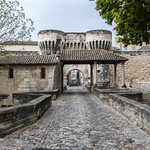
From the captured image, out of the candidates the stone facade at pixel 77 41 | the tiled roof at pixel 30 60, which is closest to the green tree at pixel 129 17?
the tiled roof at pixel 30 60

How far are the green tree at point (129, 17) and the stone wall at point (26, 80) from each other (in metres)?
8.86

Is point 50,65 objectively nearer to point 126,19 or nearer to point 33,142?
point 126,19

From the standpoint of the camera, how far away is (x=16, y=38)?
12312 millimetres

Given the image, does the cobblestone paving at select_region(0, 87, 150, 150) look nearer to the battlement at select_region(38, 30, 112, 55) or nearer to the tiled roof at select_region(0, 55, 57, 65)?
the tiled roof at select_region(0, 55, 57, 65)

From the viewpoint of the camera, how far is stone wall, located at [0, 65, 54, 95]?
1579 cm

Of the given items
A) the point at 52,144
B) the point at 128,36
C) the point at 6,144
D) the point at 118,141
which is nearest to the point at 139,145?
the point at 118,141

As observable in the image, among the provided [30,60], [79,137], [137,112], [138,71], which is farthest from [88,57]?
[138,71]

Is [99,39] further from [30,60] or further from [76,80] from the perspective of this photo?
[76,80]

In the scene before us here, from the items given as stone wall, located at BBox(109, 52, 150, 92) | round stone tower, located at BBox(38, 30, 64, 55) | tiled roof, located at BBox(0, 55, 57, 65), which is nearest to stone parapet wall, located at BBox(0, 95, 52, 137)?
tiled roof, located at BBox(0, 55, 57, 65)

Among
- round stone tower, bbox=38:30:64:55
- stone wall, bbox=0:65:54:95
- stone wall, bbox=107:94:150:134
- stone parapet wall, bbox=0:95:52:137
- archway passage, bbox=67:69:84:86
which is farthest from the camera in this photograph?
archway passage, bbox=67:69:84:86

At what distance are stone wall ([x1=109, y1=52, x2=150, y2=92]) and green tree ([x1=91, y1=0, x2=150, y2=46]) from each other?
685 inches

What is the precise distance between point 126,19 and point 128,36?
1361 millimetres

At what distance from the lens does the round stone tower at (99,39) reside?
26277 millimetres

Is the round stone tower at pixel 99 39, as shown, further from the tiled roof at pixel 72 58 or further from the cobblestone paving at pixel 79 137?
the cobblestone paving at pixel 79 137
